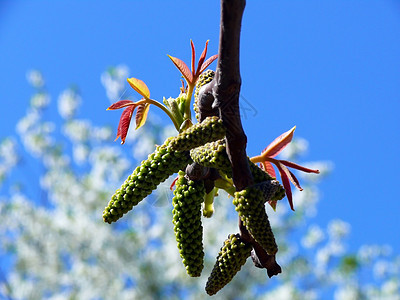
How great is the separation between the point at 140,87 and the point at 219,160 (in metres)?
0.37

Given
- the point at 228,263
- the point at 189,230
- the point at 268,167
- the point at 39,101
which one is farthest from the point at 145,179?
the point at 39,101

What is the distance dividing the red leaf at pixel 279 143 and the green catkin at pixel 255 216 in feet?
0.94

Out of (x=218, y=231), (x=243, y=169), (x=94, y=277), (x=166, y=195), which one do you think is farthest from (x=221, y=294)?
(x=243, y=169)

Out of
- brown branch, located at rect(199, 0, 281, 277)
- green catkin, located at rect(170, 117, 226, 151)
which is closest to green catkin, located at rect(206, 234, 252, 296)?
brown branch, located at rect(199, 0, 281, 277)

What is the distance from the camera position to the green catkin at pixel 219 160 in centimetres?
103

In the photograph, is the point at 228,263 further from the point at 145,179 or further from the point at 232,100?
the point at 232,100

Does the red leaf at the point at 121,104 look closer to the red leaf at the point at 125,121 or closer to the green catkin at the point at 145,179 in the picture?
the red leaf at the point at 125,121

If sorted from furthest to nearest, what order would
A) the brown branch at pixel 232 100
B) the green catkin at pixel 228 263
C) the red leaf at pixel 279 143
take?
the red leaf at pixel 279 143 < the green catkin at pixel 228 263 < the brown branch at pixel 232 100

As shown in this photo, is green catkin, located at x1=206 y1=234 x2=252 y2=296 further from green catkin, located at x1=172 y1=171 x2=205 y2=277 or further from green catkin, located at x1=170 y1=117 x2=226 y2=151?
green catkin, located at x1=170 y1=117 x2=226 y2=151

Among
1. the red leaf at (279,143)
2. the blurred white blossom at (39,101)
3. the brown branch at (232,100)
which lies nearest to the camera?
the brown branch at (232,100)

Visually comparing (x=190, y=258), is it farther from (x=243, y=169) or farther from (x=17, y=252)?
(x=17, y=252)

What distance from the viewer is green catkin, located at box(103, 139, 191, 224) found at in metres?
1.10

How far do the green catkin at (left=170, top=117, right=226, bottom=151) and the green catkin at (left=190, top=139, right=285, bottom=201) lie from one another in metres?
0.04

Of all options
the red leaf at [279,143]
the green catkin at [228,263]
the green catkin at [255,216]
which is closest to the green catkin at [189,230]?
the green catkin at [228,263]
